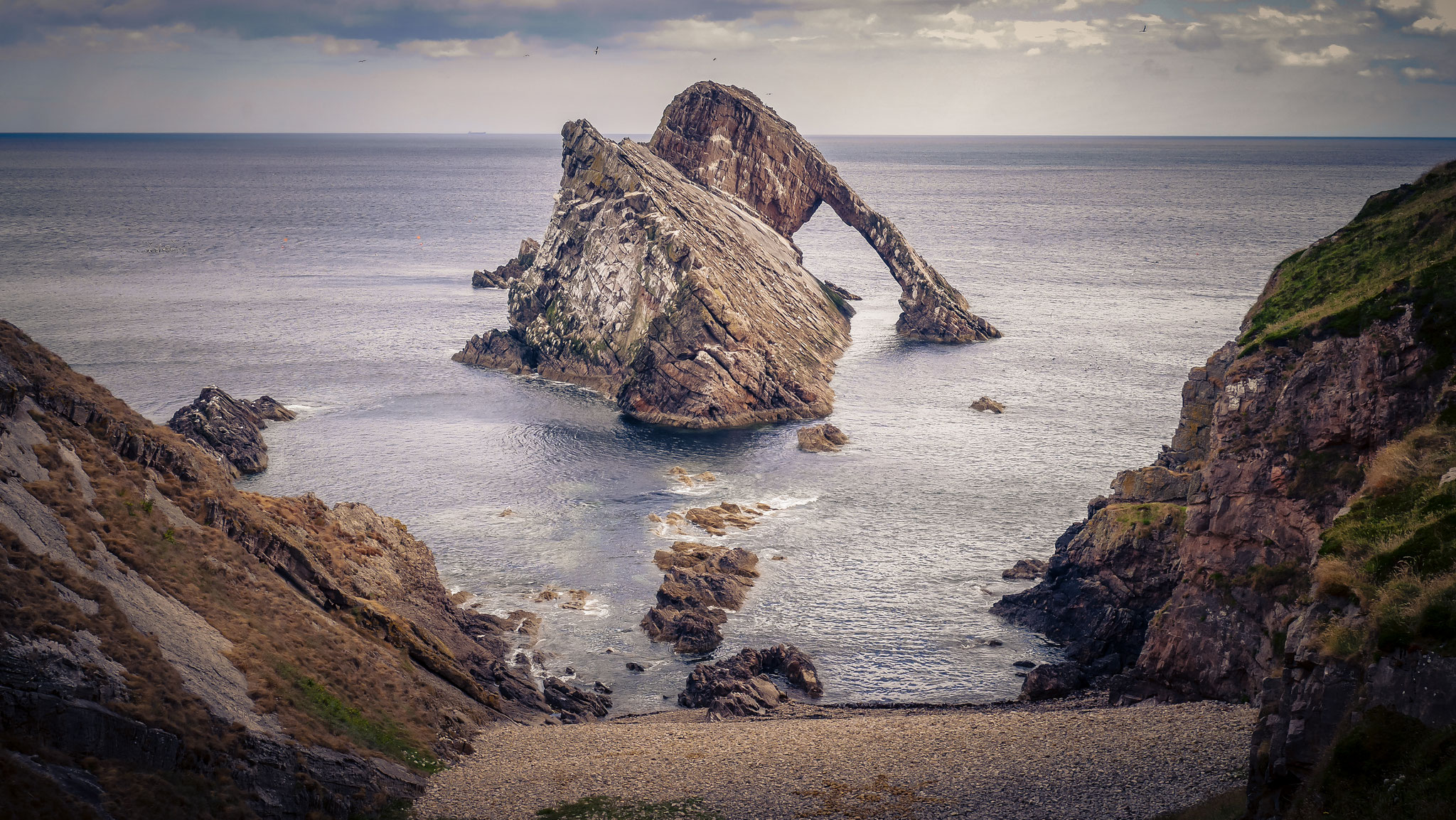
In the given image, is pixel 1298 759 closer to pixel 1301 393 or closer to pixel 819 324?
pixel 1301 393

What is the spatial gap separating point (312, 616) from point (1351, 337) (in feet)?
136

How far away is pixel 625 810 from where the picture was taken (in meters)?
31.6

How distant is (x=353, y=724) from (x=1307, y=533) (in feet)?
115

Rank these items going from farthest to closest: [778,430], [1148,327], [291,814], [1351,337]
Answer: [1148,327], [778,430], [1351,337], [291,814]

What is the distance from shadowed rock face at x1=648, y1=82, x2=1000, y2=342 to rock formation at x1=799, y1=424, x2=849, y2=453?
44585 mm

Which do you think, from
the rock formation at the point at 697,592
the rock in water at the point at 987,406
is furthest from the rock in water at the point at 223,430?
the rock in water at the point at 987,406

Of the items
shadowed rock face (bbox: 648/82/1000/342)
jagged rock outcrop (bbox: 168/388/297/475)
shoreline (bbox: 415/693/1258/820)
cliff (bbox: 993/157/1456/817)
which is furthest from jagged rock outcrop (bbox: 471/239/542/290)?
shoreline (bbox: 415/693/1258/820)

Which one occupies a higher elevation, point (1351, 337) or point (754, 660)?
point (1351, 337)

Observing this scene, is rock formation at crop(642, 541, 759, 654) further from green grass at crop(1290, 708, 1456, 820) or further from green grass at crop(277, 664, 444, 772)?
green grass at crop(1290, 708, 1456, 820)

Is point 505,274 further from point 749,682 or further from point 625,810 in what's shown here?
point 625,810

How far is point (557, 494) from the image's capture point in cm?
7469

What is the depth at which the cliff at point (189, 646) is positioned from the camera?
2611cm

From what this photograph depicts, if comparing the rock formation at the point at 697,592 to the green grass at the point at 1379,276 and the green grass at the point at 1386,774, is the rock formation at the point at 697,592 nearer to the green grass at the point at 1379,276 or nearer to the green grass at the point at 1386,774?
the green grass at the point at 1379,276

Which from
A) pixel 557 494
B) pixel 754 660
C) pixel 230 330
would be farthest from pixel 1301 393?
pixel 230 330
